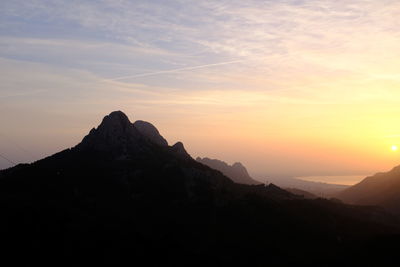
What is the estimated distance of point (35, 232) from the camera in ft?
299

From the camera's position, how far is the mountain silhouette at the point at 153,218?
294 ft

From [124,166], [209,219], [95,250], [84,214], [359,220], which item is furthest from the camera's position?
[124,166]

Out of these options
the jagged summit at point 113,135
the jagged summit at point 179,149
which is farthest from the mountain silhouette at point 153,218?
the jagged summit at point 179,149

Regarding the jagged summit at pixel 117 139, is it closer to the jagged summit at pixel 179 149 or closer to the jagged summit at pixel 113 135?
the jagged summit at pixel 113 135

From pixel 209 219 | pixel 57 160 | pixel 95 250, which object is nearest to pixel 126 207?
pixel 209 219

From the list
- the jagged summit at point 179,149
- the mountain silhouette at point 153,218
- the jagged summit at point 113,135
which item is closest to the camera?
the mountain silhouette at point 153,218

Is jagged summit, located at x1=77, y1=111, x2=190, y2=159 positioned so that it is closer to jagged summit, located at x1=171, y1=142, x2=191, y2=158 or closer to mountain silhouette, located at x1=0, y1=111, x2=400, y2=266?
mountain silhouette, located at x1=0, y1=111, x2=400, y2=266

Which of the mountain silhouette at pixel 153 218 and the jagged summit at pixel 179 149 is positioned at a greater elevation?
the jagged summit at pixel 179 149

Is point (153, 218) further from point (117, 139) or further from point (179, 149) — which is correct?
point (179, 149)

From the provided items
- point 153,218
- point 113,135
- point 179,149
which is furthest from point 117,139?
point 153,218

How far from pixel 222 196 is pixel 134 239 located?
4642cm

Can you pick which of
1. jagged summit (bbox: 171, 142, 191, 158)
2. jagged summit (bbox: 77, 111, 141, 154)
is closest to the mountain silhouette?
jagged summit (bbox: 77, 111, 141, 154)

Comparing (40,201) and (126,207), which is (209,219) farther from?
(40,201)

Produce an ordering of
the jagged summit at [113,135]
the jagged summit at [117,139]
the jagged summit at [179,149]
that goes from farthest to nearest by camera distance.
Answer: the jagged summit at [179,149] → the jagged summit at [113,135] → the jagged summit at [117,139]
